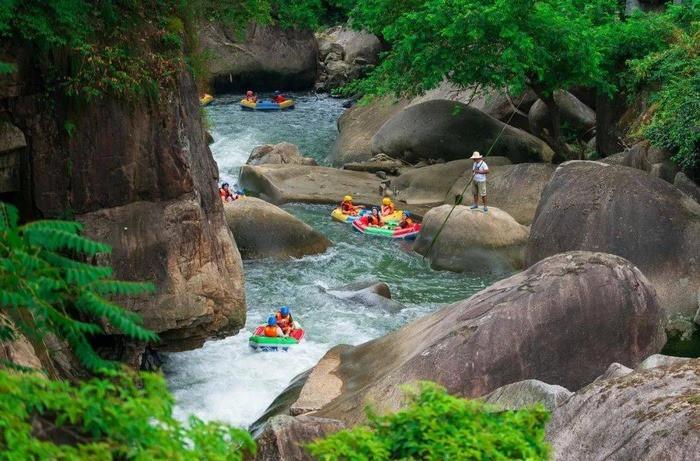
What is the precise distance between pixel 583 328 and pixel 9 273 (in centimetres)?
717

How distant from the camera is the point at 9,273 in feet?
17.3

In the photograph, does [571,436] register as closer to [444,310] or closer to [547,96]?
[444,310]

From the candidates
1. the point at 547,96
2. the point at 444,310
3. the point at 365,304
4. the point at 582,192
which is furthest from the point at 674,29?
the point at 444,310

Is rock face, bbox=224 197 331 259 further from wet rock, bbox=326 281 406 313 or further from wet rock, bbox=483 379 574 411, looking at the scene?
wet rock, bbox=483 379 574 411

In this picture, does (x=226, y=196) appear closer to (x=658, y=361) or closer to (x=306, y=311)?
(x=306, y=311)

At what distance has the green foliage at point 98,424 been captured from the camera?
4355 millimetres

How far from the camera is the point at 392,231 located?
69.5ft

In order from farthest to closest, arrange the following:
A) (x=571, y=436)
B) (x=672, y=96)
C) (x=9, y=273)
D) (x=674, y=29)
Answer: (x=674, y=29)
(x=672, y=96)
(x=571, y=436)
(x=9, y=273)

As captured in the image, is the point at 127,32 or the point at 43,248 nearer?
the point at 43,248

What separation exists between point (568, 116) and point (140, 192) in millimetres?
15357

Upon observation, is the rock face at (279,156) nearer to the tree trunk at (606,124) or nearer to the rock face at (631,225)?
the tree trunk at (606,124)

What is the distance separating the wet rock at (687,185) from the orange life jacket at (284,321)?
6.76 metres

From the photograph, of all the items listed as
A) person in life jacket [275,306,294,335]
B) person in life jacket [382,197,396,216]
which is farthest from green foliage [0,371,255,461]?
person in life jacket [382,197,396,216]

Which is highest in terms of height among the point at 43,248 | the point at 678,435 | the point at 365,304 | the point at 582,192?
the point at 43,248
